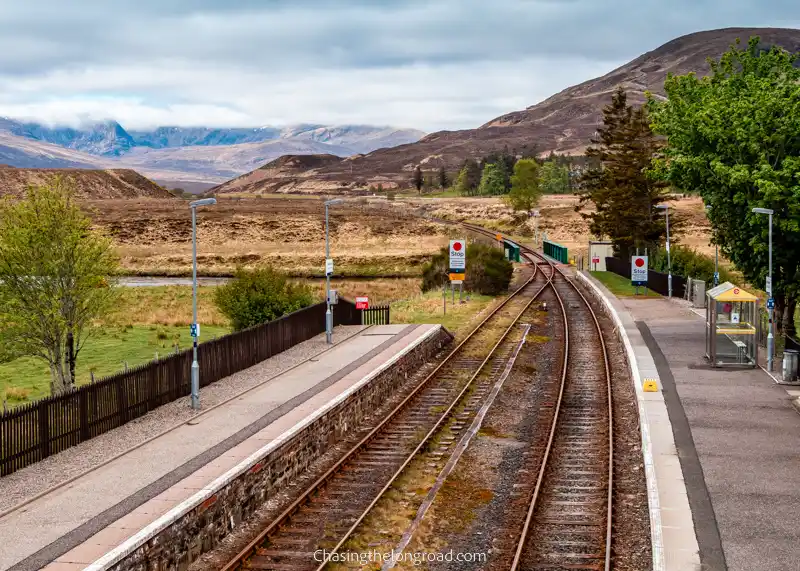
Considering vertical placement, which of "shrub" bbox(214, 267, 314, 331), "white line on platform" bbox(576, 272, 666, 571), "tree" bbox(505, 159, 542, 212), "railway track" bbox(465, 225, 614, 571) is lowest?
"railway track" bbox(465, 225, 614, 571)

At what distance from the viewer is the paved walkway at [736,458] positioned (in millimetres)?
15961

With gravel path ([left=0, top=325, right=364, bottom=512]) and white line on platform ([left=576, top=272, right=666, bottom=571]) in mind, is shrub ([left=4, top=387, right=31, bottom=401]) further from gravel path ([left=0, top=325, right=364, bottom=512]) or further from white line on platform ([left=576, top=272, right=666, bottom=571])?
white line on platform ([left=576, top=272, right=666, bottom=571])

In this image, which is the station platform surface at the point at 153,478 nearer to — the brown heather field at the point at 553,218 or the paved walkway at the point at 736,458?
the paved walkway at the point at 736,458

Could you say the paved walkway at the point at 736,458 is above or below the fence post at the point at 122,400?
below

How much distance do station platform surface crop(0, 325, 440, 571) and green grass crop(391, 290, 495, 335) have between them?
16060mm

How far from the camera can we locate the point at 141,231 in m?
125

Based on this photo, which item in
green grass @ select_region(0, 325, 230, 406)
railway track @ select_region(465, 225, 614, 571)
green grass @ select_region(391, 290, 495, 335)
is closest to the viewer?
railway track @ select_region(465, 225, 614, 571)

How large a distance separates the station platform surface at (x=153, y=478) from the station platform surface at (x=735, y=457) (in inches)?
371

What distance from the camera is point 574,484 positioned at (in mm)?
20688

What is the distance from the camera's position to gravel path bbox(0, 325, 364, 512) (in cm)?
1906

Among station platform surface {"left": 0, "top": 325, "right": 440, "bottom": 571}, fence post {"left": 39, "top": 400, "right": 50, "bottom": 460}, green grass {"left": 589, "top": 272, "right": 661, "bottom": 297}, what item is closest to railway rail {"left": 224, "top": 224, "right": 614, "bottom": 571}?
station platform surface {"left": 0, "top": 325, "right": 440, "bottom": 571}

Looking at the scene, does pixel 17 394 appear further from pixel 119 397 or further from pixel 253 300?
pixel 253 300

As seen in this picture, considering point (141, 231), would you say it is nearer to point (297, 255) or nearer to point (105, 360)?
point (297, 255)

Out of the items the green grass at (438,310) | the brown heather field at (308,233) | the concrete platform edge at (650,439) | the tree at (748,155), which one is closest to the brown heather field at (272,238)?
the brown heather field at (308,233)
